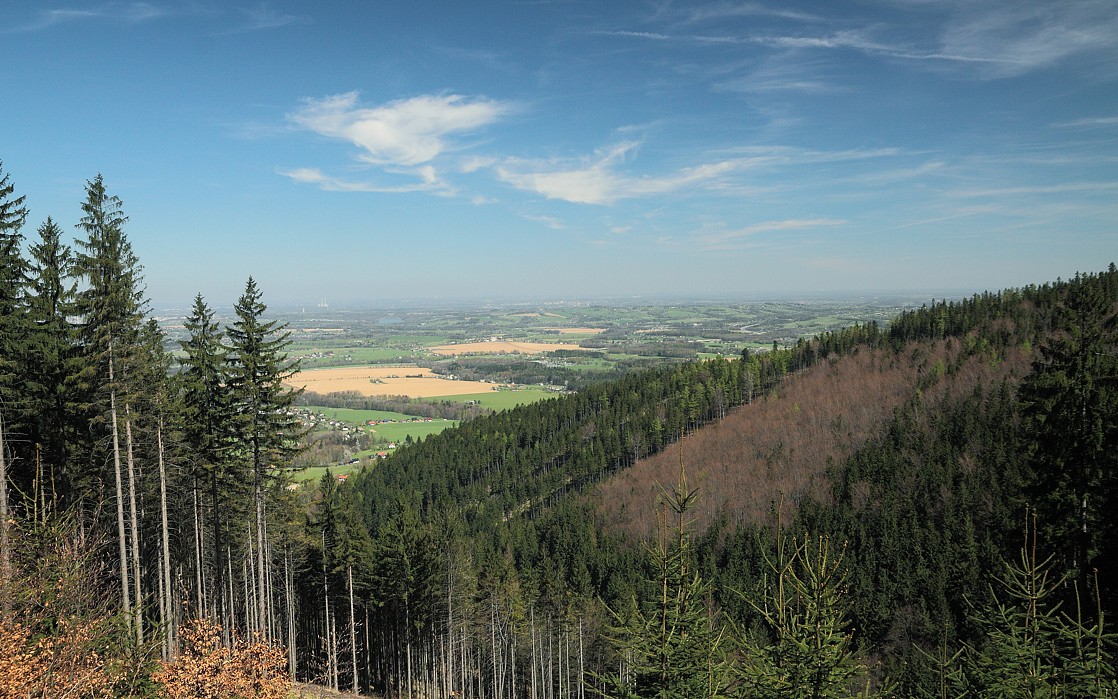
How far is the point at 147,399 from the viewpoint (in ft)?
66.8

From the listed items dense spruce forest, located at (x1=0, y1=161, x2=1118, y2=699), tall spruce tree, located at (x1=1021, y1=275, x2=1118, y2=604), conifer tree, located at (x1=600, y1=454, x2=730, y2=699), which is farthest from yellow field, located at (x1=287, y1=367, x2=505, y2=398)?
conifer tree, located at (x1=600, y1=454, x2=730, y2=699)

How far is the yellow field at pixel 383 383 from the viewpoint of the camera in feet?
505

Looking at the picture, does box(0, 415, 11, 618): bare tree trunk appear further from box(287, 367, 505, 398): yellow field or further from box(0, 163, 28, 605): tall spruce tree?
box(287, 367, 505, 398): yellow field

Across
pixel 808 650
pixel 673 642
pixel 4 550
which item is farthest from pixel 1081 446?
pixel 4 550

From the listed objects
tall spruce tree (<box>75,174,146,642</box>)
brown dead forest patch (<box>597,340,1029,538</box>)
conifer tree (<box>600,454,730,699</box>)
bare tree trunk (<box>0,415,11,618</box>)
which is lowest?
brown dead forest patch (<box>597,340,1029,538</box>)

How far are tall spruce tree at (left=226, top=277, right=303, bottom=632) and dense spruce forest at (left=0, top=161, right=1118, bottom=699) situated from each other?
12 cm

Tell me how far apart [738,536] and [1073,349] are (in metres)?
43.2

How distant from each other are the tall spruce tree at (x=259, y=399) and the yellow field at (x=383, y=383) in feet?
422

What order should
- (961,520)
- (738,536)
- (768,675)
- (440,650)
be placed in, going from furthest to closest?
(738,536)
(961,520)
(440,650)
(768,675)

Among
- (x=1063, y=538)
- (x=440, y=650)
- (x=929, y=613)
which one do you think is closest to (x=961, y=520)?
(x=929, y=613)

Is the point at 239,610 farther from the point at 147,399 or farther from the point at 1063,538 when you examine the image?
the point at 1063,538

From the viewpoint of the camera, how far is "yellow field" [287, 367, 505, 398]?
154 metres

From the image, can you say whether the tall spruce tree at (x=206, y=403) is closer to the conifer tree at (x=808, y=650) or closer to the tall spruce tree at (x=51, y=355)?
the tall spruce tree at (x=51, y=355)

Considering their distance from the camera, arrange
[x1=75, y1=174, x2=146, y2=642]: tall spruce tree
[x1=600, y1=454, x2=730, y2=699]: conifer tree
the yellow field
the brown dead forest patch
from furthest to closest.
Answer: the yellow field, the brown dead forest patch, [x1=75, y1=174, x2=146, y2=642]: tall spruce tree, [x1=600, y1=454, x2=730, y2=699]: conifer tree
